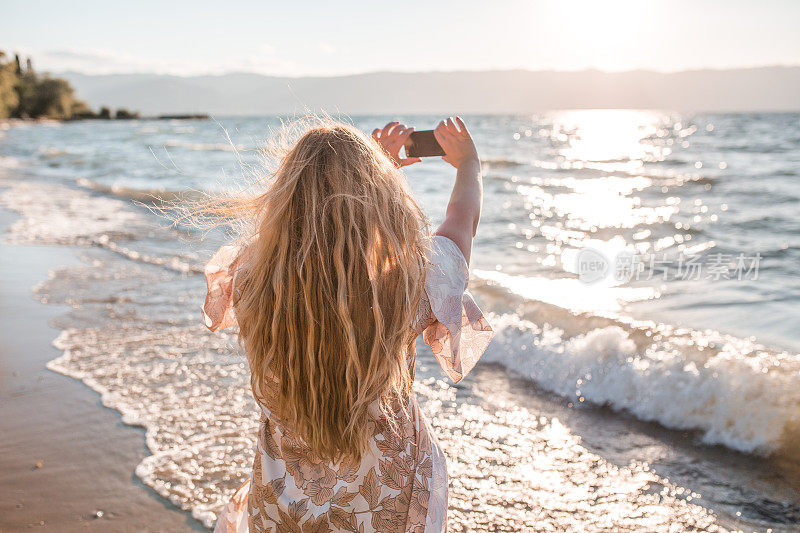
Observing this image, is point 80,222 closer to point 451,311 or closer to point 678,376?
point 678,376

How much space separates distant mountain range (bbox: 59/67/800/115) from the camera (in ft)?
295

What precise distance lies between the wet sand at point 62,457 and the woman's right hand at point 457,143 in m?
2.05

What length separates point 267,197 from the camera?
1.57 m

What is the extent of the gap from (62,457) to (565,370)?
337cm

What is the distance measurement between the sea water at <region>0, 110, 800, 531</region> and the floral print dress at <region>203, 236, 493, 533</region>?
2.98 ft

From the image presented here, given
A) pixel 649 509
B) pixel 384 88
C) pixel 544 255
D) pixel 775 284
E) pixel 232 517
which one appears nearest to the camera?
pixel 232 517

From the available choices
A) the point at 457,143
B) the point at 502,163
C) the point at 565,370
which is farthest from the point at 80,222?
the point at 502,163

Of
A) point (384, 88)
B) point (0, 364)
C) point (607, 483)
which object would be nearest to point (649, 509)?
point (607, 483)

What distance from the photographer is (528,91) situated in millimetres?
138125

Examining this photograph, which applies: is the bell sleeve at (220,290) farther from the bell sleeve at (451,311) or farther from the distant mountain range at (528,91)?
the distant mountain range at (528,91)

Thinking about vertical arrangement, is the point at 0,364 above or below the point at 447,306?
below

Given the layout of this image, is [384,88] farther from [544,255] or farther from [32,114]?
[544,255]

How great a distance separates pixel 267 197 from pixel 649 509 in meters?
2.57

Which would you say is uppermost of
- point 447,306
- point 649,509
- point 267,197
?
point 267,197
